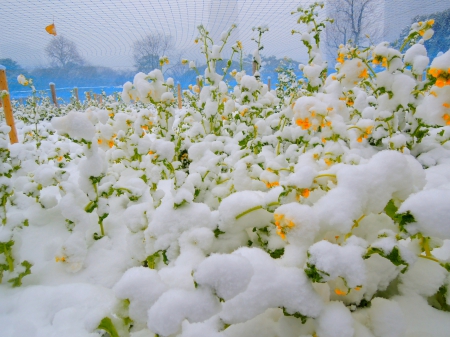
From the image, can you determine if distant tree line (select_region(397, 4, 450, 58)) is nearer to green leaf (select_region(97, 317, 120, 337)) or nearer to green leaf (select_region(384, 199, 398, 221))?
green leaf (select_region(384, 199, 398, 221))

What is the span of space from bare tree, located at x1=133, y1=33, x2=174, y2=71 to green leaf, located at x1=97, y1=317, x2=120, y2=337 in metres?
11.4

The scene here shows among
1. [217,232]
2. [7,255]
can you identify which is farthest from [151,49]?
[217,232]

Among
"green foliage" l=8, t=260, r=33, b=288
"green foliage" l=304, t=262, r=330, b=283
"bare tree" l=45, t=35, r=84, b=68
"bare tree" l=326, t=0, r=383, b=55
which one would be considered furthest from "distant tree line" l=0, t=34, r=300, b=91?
"green foliage" l=304, t=262, r=330, b=283

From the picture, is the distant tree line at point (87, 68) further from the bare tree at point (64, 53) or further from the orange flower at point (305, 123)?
the orange flower at point (305, 123)

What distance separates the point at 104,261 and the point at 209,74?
6.05 feet

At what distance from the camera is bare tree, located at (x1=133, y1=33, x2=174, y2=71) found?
11281 mm

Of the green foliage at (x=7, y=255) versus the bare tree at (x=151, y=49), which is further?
the bare tree at (x=151, y=49)

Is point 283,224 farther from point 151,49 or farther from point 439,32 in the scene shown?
point 151,49

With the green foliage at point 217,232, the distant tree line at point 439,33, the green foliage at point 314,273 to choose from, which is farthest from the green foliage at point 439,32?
the green foliage at point 314,273

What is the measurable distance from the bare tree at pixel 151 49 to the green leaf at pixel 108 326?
37.2 ft

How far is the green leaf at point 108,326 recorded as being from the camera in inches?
24.0

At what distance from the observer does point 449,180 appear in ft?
4.69

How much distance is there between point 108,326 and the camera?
61 centimetres

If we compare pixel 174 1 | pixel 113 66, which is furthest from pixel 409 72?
pixel 113 66
